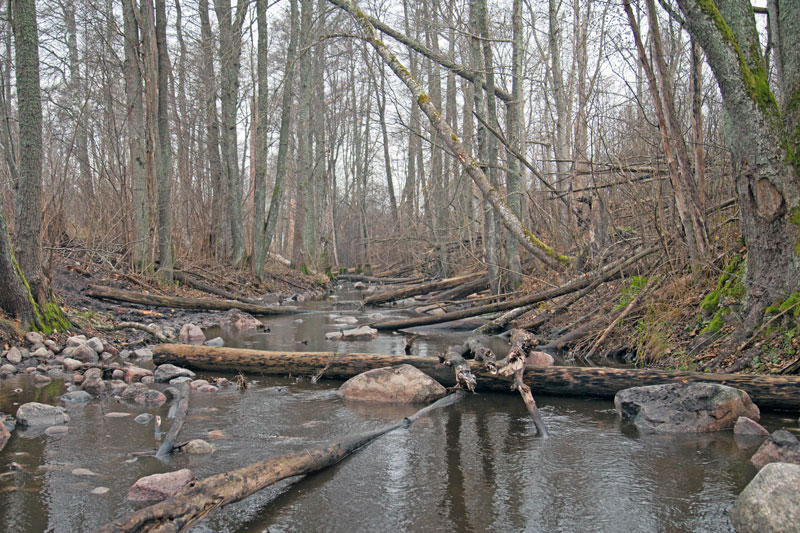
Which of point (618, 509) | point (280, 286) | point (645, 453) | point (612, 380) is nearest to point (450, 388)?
point (612, 380)

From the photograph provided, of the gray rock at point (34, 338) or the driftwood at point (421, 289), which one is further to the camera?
the driftwood at point (421, 289)

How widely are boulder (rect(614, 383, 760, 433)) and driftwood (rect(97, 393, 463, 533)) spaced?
2.02 metres

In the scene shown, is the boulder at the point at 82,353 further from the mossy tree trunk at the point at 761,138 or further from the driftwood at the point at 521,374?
the mossy tree trunk at the point at 761,138

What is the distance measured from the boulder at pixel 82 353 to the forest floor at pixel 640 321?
21.2 inches

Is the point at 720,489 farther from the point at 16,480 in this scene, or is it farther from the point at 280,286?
the point at 280,286

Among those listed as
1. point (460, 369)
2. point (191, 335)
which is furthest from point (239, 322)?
point (460, 369)

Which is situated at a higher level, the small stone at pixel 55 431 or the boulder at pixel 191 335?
the boulder at pixel 191 335

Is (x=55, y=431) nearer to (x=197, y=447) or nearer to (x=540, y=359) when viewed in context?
(x=197, y=447)

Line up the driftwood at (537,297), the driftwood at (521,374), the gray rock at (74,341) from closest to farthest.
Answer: the driftwood at (521,374) < the gray rock at (74,341) < the driftwood at (537,297)

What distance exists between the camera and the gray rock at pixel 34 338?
20.0 ft

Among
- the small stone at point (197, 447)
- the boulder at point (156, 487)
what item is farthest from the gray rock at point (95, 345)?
the boulder at point (156, 487)

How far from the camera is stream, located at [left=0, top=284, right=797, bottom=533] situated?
8.70 feet

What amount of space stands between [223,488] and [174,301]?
793cm

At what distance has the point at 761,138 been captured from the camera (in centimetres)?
467
